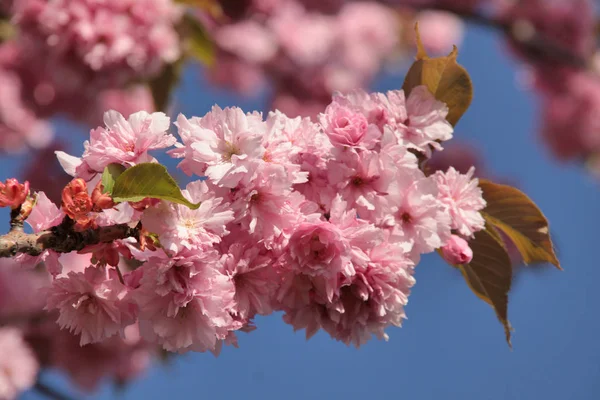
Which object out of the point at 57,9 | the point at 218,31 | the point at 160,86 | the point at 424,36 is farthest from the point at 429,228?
the point at 424,36

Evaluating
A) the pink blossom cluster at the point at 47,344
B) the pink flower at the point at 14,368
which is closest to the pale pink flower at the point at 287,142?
the pink blossom cluster at the point at 47,344

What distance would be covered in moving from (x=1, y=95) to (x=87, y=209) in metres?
1.74

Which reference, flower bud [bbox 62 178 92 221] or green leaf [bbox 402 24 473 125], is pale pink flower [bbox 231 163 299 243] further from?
green leaf [bbox 402 24 473 125]

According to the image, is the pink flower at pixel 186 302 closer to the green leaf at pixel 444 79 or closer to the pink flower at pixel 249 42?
the green leaf at pixel 444 79

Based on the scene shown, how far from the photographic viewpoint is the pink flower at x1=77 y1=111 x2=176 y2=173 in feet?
2.09

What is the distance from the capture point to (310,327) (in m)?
0.72

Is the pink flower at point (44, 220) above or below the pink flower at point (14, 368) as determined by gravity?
above

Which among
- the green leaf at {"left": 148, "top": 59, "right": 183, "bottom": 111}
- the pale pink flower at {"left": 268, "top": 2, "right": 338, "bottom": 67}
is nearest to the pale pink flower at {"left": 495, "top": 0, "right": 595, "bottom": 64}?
the pale pink flower at {"left": 268, "top": 2, "right": 338, "bottom": 67}

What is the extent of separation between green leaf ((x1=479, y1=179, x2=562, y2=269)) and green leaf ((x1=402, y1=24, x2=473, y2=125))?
0.12 meters

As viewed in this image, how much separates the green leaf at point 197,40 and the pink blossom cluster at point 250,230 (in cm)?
109

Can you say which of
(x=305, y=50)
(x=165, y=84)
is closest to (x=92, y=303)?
(x=165, y=84)

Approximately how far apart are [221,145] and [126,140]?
10cm

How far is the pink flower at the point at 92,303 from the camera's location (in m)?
0.65

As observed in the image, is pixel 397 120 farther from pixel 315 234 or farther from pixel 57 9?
pixel 57 9
